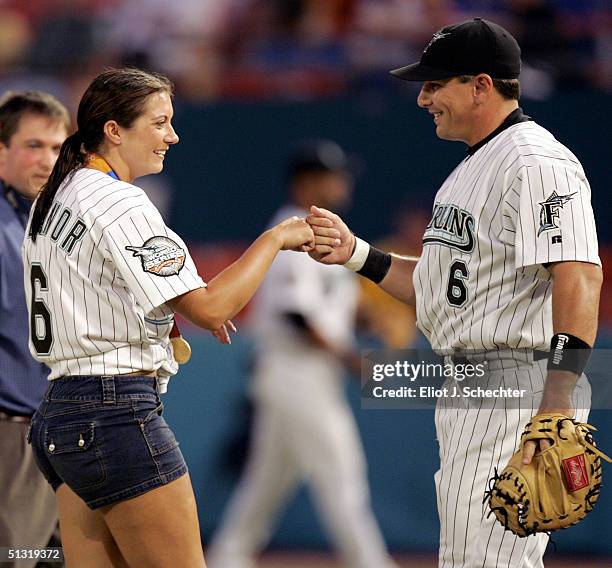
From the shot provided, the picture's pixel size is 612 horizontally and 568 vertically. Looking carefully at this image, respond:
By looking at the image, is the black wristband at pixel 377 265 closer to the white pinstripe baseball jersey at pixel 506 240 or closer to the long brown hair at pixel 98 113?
the white pinstripe baseball jersey at pixel 506 240

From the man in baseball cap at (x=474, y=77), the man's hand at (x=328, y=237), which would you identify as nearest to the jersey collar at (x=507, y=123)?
the man in baseball cap at (x=474, y=77)

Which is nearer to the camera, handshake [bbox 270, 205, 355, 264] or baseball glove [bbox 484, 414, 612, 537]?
baseball glove [bbox 484, 414, 612, 537]

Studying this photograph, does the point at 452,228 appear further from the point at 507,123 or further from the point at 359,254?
the point at 359,254

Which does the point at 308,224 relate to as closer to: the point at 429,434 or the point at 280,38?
the point at 429,434

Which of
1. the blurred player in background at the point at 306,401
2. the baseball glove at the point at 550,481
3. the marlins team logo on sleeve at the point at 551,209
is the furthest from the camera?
the blurred player in background at the point at 306,401

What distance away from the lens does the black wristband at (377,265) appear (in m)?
4.31

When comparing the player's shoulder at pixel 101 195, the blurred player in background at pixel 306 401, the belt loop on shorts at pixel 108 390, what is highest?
the player's shoulder at pixel 101 195

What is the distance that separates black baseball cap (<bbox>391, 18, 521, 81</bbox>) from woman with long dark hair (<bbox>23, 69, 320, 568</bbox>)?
0.89 m

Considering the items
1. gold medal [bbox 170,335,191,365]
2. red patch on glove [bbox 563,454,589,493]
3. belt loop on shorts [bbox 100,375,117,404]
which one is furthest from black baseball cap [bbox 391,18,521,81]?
belt loop on shorts [bbox 100,375,117,404]

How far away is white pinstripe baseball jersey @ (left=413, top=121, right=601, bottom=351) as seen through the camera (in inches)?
135

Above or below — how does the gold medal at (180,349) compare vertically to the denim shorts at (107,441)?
above

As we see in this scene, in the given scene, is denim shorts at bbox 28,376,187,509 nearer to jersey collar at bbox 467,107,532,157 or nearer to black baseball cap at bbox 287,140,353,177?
jersey collar at bbox 467,107,532,157

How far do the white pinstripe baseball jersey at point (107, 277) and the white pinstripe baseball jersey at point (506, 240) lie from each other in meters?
0.88

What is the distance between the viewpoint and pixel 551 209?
343 cm
